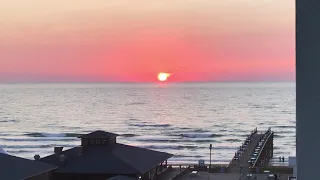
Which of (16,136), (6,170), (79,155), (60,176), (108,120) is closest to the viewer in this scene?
(6,170)

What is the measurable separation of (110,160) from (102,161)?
375mm

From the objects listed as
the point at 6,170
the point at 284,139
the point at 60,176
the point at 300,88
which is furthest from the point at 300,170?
the point at 284,139

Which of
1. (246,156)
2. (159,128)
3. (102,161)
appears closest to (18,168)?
(102,161)

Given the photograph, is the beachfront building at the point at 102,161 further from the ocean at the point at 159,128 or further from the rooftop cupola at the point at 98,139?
the ocean at the point at 159,128

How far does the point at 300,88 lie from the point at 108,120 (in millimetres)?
108356

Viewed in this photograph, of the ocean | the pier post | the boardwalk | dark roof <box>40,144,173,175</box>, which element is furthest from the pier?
the pier post

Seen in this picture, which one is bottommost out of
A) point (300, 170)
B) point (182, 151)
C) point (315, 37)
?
point (182, 151)

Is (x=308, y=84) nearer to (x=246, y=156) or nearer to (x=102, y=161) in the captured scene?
(x=102, y=161)

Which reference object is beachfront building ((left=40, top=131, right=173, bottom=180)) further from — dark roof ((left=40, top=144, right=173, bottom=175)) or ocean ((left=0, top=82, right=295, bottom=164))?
ocean ((left=0, top=82, right=295, bottom=164))

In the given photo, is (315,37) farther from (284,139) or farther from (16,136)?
(16,136)

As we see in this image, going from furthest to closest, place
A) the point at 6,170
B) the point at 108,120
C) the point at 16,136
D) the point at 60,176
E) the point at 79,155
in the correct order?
the point at 108,120
the point at 16,136
the point at 79,155
the point at 60,176
the point at 6,170

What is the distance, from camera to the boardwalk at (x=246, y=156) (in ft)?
108

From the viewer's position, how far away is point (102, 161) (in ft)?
79.7

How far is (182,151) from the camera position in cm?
6216
